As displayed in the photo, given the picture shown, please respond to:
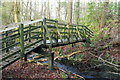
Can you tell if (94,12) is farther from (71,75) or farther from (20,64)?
(20,64)

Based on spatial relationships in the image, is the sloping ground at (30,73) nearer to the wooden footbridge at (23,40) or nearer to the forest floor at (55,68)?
the forest floor at (55,68)

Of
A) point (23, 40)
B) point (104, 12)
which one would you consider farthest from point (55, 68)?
point (104, 12)

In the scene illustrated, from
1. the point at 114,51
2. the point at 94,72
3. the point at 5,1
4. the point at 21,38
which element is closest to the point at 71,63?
the point at 94,72

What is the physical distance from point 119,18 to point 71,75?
5.49 meters

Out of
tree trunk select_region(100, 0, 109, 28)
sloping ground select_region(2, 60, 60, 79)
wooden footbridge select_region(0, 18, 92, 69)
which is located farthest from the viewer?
tree trunk select_region(100, 0, 109, 28)

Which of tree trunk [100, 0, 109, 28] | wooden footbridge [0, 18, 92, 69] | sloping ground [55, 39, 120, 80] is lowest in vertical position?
sloping ground [55, 39, 120, 80]

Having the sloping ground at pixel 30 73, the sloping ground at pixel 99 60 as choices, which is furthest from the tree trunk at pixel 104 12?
the sloping ground at pixel 30 73

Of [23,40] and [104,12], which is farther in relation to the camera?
[104,12]

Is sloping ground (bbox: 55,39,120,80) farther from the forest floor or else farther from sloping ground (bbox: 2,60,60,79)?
sloping ground (bbox: 2,60,60,79)

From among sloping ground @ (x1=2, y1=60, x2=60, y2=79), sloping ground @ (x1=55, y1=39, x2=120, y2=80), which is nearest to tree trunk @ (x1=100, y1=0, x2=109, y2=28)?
sloping ground @ (x1=55, y1=39, x2=120, y2=80)

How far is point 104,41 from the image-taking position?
418 inches

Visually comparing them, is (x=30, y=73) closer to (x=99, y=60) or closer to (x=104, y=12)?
(x=99, y=60)

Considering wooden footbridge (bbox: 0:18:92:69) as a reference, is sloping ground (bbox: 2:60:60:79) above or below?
below

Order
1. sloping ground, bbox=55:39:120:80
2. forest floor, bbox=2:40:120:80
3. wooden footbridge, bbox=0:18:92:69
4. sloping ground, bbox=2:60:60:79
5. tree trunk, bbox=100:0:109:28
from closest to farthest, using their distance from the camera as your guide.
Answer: wooden footbridge, bbox=0:18:92:69
sloping ground, bbox=2:60:60:79
forest floor, bbox=2:40:120:80
sloping ground, bbox=55:39:120:80
tree trunk, bbox=100:0:109:28
